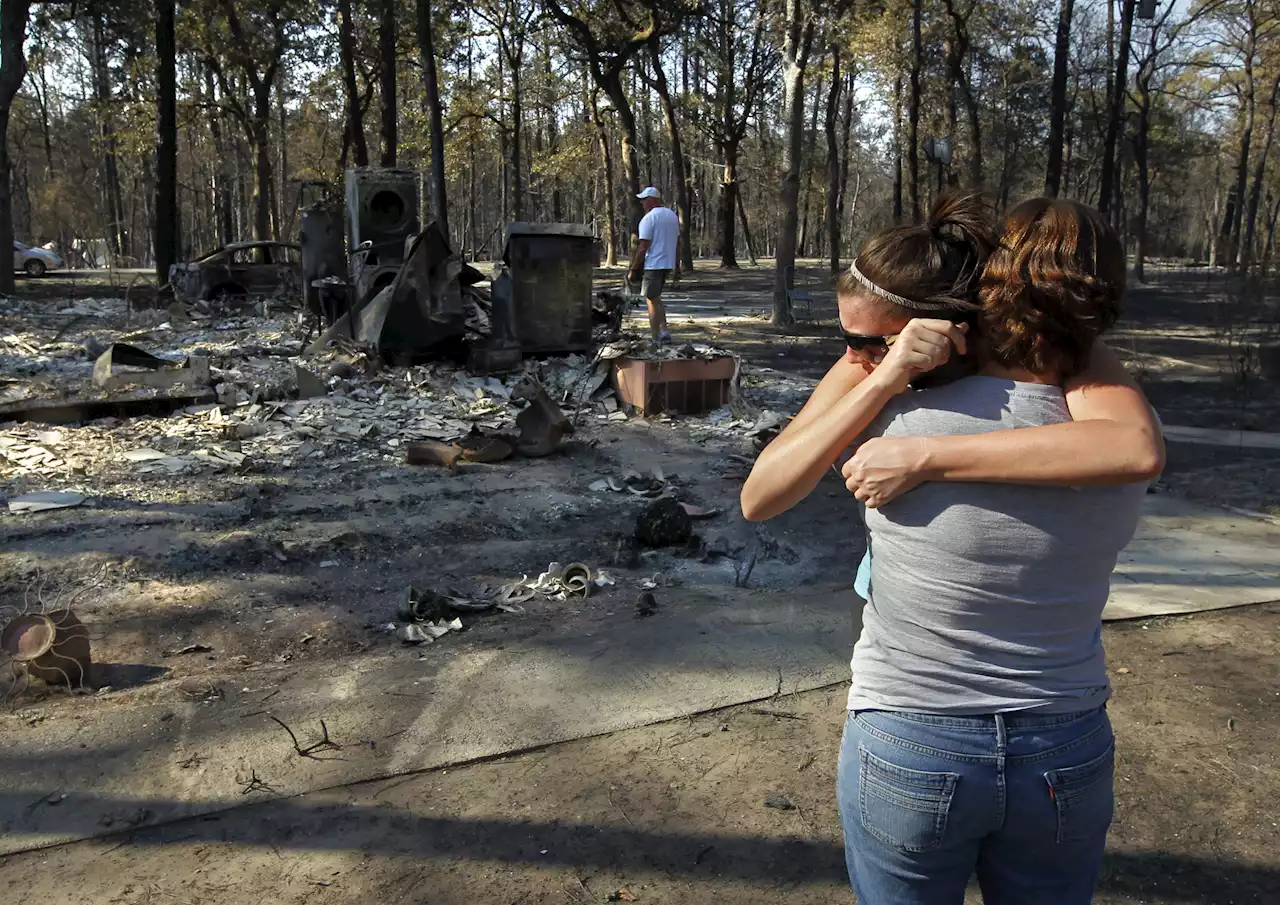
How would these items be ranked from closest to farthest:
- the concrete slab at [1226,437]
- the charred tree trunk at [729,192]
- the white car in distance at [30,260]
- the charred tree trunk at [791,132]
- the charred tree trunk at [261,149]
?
the concrete slab at [1226,437] < the charred tree trunk at [791,132] < the charred tree trunk at [261,149] < the charred tree trunk at [729,192] < the white car in distance at [30,260]

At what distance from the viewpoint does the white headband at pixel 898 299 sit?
151 cm

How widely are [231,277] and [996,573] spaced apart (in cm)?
2029

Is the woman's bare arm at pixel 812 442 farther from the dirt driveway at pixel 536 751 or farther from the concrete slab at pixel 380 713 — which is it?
the concrete slab at pixel 380 713

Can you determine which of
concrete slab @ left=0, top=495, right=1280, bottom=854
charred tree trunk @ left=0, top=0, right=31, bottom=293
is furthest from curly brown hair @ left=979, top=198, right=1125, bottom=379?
charred tree trunk @ left=0, top=0, right=31, bottom=293

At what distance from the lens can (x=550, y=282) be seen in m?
12.1

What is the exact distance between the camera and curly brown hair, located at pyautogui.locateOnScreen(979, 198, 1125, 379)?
1.45 meters

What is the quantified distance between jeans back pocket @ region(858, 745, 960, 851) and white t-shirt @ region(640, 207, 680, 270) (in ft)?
39.1

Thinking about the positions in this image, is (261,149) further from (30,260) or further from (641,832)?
(641,832)

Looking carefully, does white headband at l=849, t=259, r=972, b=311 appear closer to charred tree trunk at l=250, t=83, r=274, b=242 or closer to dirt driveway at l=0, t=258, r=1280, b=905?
dirt driveway at l=0, t=258, r=1280, b=905

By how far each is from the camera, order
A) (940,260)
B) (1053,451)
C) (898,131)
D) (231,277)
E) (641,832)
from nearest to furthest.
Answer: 1. (1053,451)
2. (940,260)
3. (641,832)
4. (231,277)
5. (898,131)

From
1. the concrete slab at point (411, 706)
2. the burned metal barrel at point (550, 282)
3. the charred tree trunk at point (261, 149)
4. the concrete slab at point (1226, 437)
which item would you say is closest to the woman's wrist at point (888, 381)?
the concrete slab at point (411, 706)

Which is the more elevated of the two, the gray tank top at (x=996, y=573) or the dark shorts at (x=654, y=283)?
the dark shorts at (x=654, y=283)

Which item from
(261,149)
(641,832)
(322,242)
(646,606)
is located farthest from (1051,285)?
(261,149)

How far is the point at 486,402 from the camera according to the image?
34.5ft
